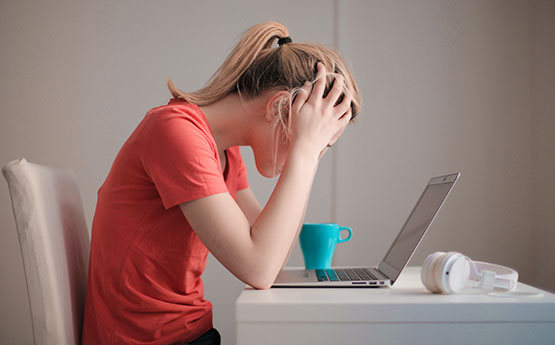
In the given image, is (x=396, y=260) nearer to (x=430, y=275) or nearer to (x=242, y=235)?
(x=430, y=275)

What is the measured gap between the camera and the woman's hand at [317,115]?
897 mm

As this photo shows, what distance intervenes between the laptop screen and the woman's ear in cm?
34

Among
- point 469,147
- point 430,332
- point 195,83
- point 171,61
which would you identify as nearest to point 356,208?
point 469,147

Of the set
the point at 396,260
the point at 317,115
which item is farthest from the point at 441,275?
the point at 317,115

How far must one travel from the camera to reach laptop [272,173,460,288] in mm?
810

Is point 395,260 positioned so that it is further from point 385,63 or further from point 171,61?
point 171,61

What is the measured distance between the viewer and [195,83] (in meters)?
1.91

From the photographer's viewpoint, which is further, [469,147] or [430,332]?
[469,147]

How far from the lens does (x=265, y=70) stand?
0.95 meters

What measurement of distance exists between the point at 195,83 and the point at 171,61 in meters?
0.13

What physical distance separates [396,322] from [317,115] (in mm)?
420

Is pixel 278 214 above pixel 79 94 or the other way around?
the other way around

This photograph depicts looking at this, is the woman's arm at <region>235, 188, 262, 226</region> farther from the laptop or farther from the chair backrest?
the chair backrest

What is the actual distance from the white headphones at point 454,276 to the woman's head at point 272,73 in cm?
38
